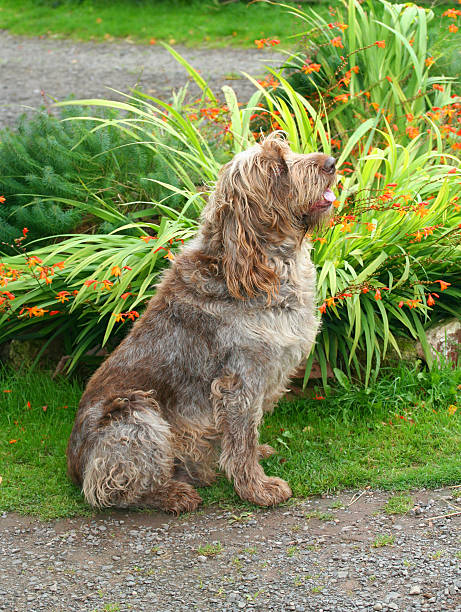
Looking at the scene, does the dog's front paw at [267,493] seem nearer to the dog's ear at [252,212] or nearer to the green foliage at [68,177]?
the dog's ear at [252,212]

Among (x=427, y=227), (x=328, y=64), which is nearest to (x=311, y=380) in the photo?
(x=427, y=227)

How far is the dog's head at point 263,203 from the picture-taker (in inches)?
159

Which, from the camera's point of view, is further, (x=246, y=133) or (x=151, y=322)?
(x=246, y=133)

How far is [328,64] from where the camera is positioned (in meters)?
6.94

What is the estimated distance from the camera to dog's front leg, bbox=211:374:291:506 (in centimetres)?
432

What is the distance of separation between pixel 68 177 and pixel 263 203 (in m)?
2.43

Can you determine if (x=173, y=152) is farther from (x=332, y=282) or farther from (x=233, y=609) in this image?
(x=233, y=609)

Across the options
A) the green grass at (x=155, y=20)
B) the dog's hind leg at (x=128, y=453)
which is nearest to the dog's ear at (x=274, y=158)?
the dog's hind leg at (x=128, y=453)

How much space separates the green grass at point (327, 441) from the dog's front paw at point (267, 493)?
4.1 inches

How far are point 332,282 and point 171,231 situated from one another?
3.74 ft

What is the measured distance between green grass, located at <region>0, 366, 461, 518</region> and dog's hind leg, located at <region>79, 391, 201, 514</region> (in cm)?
32

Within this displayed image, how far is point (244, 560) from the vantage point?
401 centimetres

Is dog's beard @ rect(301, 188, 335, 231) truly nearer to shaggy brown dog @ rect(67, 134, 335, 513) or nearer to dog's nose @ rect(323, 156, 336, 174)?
shaggy brown dog @ rect(67, 134, 335, 513)

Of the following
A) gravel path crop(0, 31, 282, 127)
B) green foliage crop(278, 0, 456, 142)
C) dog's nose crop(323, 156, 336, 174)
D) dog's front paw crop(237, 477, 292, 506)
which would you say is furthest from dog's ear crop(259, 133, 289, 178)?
gravel path crop(0, 31, 282, 127)
